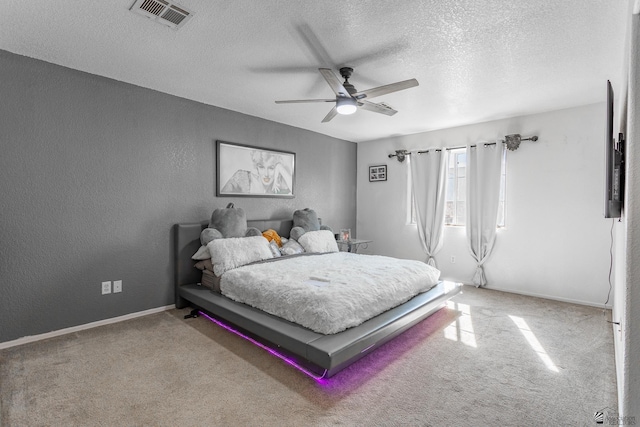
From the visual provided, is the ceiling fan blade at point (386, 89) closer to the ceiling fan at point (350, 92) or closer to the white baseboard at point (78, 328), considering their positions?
the ceiling fan at point (350, 92)

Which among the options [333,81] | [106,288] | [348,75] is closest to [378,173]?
[348,75]

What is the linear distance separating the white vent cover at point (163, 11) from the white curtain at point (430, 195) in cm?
421

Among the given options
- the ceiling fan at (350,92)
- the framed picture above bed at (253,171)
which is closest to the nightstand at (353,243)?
the framed picture above bed at (253,171)

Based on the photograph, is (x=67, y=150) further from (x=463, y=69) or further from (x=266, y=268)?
(x=463, y=69)

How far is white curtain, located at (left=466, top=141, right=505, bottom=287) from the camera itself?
4.56 meters

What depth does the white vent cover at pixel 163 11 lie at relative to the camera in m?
2.03

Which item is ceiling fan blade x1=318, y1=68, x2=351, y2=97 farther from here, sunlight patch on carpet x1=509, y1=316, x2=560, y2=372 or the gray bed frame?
sunlight patch on carpet x1=509, y1=316, x2=560, y2=372

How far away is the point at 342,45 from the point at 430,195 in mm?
3401

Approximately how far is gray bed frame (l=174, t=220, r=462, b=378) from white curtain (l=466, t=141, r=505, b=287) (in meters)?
1.37

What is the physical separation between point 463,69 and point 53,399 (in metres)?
4.07

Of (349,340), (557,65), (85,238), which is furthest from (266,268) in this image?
(557,65)

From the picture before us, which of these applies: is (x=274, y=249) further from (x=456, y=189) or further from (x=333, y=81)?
(x=456, y=189)

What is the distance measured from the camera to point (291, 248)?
169 inches

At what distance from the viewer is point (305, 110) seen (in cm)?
423
